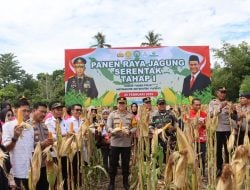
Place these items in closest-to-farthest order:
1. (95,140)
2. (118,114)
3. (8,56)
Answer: (118,114) < (95,140) < (8,56)

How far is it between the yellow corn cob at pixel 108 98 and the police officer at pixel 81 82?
0.77 ft

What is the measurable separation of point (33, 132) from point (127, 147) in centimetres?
207

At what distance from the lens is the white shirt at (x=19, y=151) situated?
3586 mm

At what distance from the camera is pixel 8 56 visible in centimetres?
5509

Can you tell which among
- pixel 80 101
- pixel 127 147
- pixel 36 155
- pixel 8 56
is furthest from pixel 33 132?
pixel 8 56

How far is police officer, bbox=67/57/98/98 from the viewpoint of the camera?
924 centimetres

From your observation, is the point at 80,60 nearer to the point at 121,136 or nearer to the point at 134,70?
the point at 134,70

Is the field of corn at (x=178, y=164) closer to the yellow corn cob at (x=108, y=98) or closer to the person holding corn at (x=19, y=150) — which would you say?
the person holding corn at (x=19, y=150)

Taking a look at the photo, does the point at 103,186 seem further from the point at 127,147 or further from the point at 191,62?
the point at 191,62

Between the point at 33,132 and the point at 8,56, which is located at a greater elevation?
the point at 8,56

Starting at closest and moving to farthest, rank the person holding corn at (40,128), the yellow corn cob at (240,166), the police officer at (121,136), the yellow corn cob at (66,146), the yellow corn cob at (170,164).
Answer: the yellow corn cob at (240,166)
the yellow corn cob at (170,164)
the yellow corn cob at (66,146)
the person holding corn at (40,128)
the police officer at (121,136)

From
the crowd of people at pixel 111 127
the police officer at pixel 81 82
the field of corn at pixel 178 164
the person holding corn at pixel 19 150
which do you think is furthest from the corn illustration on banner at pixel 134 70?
the person holding corn at pixel 19 150

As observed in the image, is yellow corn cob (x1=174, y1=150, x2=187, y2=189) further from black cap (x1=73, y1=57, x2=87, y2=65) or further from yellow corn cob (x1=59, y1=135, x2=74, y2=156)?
black cap (x1=73, y1=57, x2=87, y2=65)

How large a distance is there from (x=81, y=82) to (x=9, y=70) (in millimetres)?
47191
